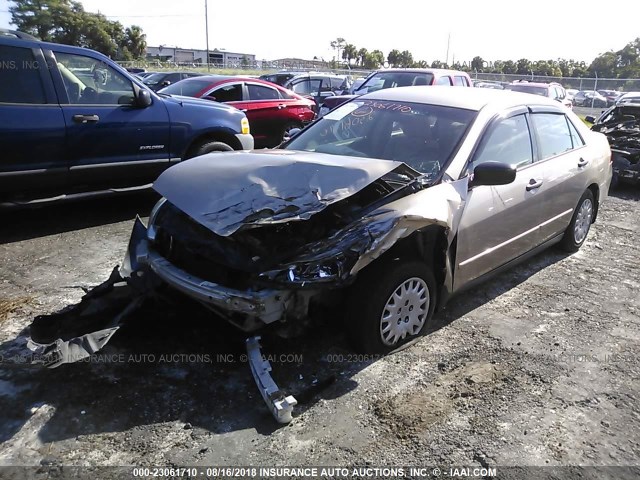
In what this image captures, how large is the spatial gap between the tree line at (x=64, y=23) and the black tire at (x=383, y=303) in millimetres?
60152

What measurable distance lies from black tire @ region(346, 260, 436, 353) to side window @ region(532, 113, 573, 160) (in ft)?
6.76

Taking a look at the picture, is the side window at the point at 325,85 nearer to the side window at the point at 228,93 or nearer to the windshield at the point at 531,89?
the side window at the point at 228,93

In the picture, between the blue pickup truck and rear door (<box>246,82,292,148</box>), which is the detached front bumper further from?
rear door (<box>246,82,292,148</box>)

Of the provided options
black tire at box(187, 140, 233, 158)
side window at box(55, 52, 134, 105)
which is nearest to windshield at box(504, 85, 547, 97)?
black tire at box(187, 140, 233, 158)

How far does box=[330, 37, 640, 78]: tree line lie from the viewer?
6031 cm

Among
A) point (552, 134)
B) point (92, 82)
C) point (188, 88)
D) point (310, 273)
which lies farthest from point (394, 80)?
point (310, 273)

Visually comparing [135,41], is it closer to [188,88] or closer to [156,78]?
[156,78]

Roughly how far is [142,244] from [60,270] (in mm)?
1435

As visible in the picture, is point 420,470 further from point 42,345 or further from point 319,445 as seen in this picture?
point 42,345

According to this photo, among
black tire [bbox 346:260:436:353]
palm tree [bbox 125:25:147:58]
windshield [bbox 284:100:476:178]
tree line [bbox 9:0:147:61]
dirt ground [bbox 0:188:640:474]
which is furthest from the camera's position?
palm tree [bbox 125:25:147:58]

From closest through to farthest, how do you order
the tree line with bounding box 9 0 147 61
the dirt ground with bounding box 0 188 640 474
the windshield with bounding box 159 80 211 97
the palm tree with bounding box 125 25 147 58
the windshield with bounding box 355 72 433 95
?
the dirt ground with bounding box 0 188 640 474
the windshield with bounding box 159 80 211 97
the windshield with bounding box 355 72 433 95
the tree line with bounding box 9 0 147 61
the palm tree with bounding box 125 25 147 58

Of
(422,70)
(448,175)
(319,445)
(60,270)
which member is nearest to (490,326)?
(448,175)

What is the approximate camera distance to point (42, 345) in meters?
2.91

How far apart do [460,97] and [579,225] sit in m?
2.28
